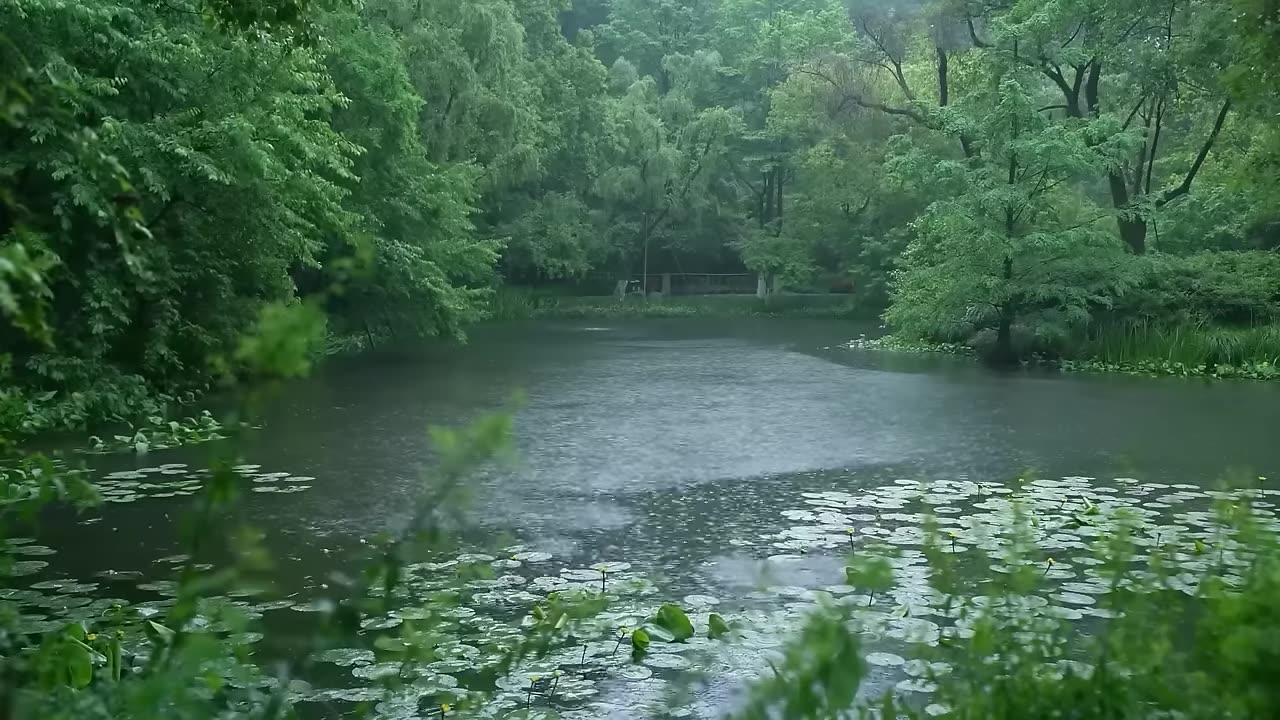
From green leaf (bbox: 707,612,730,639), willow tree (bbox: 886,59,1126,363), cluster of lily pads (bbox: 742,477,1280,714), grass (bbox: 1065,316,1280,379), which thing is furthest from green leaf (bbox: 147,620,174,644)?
willow tree (bbox: 886,59,1126,363)

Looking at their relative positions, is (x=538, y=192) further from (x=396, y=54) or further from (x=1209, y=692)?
(x=1209, y=692)

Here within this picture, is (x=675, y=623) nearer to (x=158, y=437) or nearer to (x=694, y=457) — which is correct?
(x=694, y=457)

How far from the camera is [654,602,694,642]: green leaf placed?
533 cm

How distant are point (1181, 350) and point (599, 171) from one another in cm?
2636

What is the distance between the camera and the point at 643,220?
4703cm

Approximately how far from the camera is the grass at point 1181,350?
19631mm

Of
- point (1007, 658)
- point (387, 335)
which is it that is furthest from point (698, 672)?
point (387, 335)

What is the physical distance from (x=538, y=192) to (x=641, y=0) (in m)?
15.9

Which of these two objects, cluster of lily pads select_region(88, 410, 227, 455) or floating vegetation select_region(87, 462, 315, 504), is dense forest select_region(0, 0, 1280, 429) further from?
floating vegetation select_region(87, 462, 315, 504)

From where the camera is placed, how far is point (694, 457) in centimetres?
1120

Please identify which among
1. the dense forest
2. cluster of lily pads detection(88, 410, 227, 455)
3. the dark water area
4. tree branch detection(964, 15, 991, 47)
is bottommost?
the dark water area

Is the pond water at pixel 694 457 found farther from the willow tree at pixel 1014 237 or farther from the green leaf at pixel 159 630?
the willow tree at pixel 1014 237

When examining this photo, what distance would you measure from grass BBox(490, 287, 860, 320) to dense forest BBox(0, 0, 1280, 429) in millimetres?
1036

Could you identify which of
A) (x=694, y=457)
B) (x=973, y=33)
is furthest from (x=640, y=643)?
(x=973, y=33)
